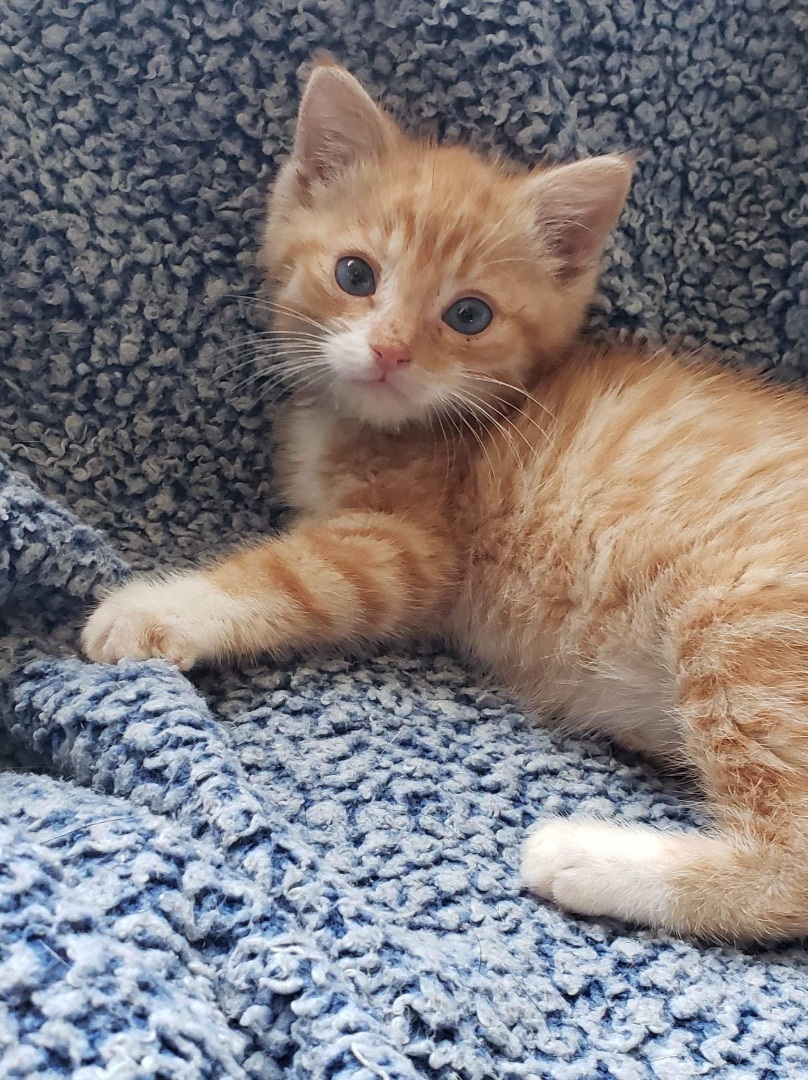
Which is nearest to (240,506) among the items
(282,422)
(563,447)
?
(282,422)

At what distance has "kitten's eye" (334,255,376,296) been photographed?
44.2 inches

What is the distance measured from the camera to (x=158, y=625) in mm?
930

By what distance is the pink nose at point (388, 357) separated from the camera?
105 cm

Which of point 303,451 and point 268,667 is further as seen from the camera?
point 303,451

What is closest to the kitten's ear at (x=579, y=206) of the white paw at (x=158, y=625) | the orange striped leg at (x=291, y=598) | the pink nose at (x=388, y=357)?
the pink nose at (x=388, y=357)

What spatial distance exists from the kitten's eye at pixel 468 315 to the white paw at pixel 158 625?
44 cm

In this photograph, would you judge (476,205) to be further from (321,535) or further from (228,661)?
(228,661)

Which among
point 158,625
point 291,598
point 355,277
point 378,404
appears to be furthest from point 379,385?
point 158,625

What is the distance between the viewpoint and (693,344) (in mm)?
1247

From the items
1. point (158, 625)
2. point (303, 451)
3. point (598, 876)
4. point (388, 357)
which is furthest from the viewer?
point (303, 451)

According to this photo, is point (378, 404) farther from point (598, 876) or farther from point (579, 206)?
point (598, 876)

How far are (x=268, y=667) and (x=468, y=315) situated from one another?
49 cm

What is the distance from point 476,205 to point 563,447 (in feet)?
1.05

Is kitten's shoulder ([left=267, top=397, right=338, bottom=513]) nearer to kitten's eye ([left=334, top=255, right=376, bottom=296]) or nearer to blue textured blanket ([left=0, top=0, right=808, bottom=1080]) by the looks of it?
blue textured blanket ([left=0, top=0, right=808, bottom=1080])
